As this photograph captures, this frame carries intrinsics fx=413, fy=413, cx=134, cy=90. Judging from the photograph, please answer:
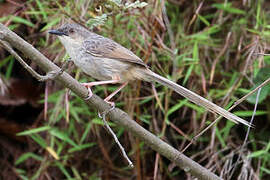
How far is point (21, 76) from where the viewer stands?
475 cm

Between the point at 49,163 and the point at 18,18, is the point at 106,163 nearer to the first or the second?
the point at 49,163

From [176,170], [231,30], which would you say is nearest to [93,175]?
[176,170]

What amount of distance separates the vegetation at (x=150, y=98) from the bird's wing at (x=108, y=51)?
505 mm

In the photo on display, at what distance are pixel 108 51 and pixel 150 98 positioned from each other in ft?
3.05

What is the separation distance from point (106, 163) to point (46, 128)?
2.35 ft

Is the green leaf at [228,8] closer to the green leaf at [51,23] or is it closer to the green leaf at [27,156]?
the green leaf at [51,23]

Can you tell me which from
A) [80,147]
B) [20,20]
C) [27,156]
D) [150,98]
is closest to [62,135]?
[80,147]

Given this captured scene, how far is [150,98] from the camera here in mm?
4023

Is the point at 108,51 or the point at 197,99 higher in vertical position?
the point at 108,51

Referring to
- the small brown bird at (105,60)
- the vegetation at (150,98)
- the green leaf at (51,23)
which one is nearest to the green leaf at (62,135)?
the vegetation at (150,98)

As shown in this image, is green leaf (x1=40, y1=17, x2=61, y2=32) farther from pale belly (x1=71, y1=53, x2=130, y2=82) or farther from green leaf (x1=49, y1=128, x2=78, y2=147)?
green leaf (x1=49, y1=128, x2=78, y2=147)

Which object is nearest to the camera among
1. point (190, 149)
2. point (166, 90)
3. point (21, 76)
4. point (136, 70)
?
point (136, 70)

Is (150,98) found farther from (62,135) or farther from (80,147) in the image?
(62,135)

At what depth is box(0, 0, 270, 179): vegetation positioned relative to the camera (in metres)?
3.91
